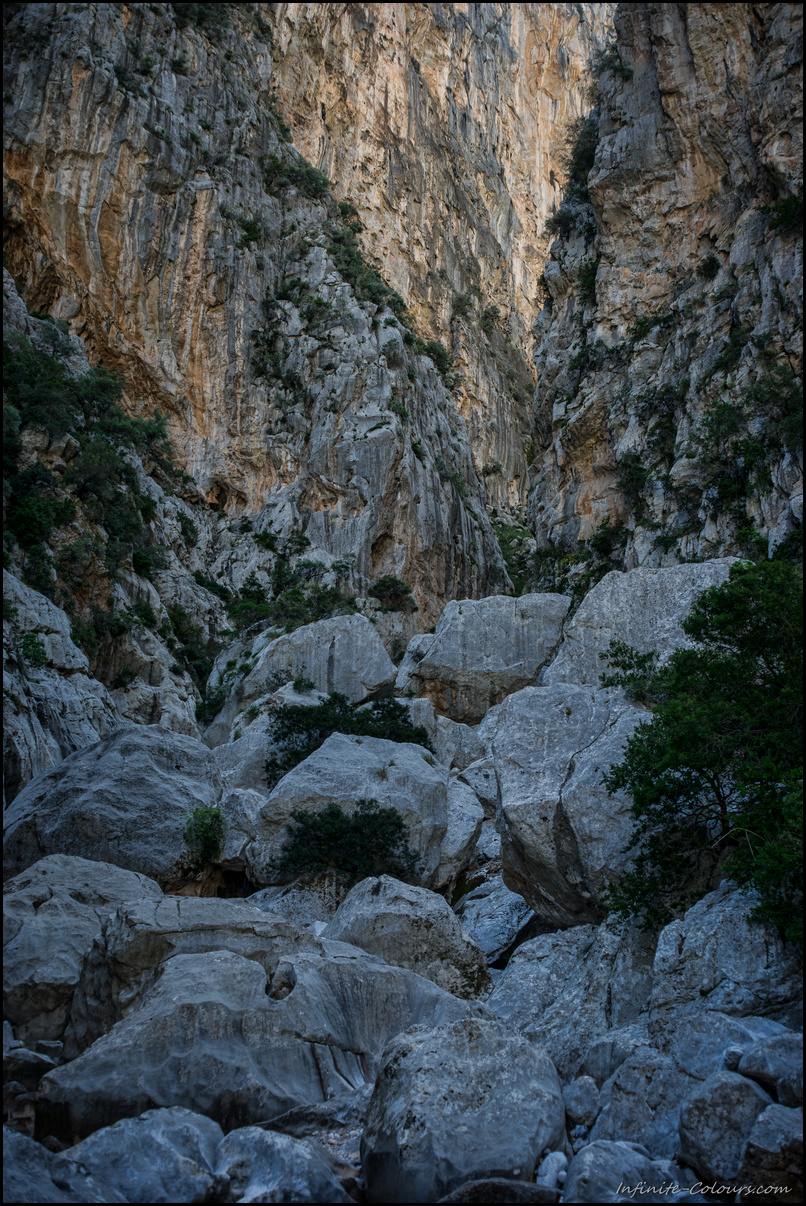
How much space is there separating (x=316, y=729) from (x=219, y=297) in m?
40.5

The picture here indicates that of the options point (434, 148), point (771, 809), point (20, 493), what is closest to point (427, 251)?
point (434, 148)

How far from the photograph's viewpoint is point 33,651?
77.8 feet

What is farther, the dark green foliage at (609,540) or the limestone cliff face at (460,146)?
the limestone cliff face at (460,146)

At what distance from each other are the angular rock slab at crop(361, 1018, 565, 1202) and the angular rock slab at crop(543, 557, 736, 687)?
17.8 metres

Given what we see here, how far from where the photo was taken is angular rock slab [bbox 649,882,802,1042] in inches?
369

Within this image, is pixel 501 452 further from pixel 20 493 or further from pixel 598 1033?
pixel 598 1033

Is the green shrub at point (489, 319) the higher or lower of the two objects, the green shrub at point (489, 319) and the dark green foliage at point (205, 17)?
the lower

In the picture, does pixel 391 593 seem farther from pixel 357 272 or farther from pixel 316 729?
pixel 357 272

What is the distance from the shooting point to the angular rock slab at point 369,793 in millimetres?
19312

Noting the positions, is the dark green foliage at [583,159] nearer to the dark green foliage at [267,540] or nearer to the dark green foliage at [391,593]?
the dark green foliage at [391,593]

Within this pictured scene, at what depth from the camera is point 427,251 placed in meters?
79.1

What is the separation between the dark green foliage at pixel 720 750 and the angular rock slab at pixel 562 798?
616mm

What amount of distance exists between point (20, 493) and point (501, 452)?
58.1 m

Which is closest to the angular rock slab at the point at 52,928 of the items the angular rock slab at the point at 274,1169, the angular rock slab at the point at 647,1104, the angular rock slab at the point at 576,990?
the angular rock slab at the point at 274,1169
